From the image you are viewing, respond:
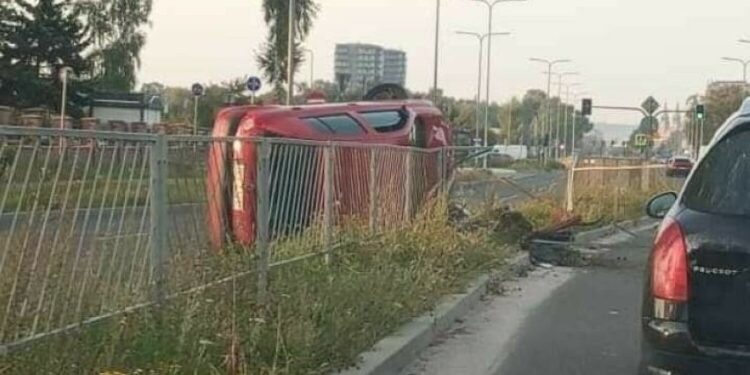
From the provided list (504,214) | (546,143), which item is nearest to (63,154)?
(504,214)

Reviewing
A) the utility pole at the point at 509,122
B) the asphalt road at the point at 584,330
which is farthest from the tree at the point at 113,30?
the utility pole at the point at 509,122

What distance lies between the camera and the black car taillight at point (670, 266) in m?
5.17

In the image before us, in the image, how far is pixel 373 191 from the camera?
1236 centimetres

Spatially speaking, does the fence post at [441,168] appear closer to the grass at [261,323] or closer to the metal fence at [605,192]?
the grass at [261,323]

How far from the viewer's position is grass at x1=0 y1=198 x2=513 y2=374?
6.16 meters

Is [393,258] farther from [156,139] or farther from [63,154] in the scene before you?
[63,154]

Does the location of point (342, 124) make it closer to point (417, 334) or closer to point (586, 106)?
point (417, 334)

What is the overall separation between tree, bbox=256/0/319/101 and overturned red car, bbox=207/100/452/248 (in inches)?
1308

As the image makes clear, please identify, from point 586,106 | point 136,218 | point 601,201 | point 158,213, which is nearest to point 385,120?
point 601,201

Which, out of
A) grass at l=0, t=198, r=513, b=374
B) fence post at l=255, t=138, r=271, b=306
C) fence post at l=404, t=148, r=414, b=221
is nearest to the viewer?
grass at l=0, t=198, r=513, b=374

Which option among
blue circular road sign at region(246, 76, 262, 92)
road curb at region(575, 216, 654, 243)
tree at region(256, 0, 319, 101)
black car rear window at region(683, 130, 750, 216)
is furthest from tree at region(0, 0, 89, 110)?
black car rear window at region(683, 130, 750, 216)

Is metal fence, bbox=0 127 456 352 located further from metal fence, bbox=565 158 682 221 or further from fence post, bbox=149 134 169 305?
metal fence, bbox=565 158 682 221

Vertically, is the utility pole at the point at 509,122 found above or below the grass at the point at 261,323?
above

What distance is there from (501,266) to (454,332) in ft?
13.8
